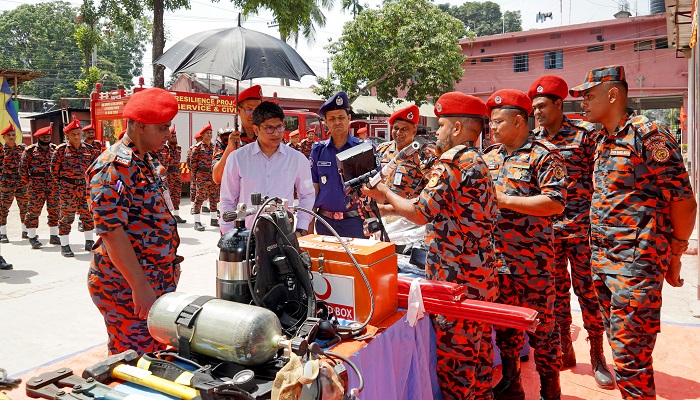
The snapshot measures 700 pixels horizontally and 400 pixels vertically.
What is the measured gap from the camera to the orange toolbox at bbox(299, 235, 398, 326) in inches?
88.2

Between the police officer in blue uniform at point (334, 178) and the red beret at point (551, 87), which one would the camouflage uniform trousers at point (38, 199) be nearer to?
the police officer in blue uniform at point (334, 178)

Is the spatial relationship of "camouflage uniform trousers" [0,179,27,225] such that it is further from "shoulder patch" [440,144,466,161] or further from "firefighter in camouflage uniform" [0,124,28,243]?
"shoulder patch" [440,144,466,161]

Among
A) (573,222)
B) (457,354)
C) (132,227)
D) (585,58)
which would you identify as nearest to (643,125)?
(573,222)

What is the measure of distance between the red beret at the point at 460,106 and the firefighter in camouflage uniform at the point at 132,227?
139 centimetres

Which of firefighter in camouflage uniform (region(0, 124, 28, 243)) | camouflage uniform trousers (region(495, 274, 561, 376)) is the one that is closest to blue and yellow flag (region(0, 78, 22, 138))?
firefighter in camouflage uniform (region(0, 124, 28, 243))

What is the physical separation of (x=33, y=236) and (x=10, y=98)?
13529mm

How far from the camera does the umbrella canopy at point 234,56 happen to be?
4453 millimetres

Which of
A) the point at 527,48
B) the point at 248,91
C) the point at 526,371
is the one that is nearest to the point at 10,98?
the point at 248,91

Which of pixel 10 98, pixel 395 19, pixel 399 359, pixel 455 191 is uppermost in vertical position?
pixel 395 19

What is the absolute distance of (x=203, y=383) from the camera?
1467 mm

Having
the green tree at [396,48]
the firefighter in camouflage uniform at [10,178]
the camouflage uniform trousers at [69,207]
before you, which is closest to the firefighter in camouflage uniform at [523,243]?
the camouflage uniform trousers at [69,207]

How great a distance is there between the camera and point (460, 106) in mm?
2662

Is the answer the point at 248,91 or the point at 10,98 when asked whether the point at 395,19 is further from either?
the point at 248,91

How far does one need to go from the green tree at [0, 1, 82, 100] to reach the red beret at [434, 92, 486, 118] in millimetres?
64247
